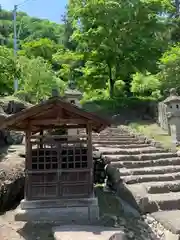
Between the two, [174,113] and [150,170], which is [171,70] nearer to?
[174,113]

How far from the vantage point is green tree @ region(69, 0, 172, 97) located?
26719 millimetres

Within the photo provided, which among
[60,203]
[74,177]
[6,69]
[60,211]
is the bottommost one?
[60,211]

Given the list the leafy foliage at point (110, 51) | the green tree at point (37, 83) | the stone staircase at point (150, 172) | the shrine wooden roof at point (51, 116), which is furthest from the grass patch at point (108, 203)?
the green tree at point (37, 83)

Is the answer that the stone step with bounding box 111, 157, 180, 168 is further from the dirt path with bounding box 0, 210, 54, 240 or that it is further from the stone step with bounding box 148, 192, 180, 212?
the dirt path with bounding box 0, 210, 54, 240

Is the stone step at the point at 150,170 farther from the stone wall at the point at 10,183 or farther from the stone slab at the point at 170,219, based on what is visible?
the stone wall at the point at 10,183

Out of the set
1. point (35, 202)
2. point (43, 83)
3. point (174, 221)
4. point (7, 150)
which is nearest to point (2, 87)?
point (7, 150)

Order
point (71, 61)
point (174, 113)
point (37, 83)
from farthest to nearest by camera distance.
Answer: point (71, 61), point (37, 83), point (174, 113)

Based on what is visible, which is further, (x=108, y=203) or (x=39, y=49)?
(x=39, y=49)

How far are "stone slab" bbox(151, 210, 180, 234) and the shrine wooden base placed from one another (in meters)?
1.84

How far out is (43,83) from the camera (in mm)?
28125

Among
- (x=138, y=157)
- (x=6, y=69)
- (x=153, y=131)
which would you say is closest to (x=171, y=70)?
(x=153, y=131)

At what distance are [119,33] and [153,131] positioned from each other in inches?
391

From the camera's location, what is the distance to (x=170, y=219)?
30.1ft

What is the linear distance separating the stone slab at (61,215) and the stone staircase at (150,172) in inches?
71.1
